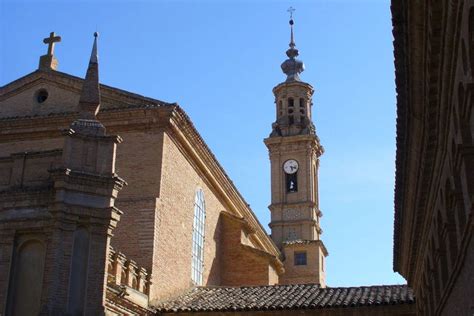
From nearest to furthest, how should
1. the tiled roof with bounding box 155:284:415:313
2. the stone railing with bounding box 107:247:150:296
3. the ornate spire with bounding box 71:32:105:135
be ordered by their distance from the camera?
the ornate spire with bounding box 71:32:105:135, the stone railing with bounding box 107:247:150:296, the tiled roof with bounding box 155:284:415:313

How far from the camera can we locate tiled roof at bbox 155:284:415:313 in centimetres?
1878

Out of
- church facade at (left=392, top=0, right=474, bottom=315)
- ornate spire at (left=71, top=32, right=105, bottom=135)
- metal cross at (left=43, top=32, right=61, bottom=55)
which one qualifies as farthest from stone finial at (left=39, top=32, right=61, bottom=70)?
church facade at (left=392, top=0, right=474, bottom=315)

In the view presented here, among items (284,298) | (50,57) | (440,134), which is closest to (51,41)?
(50,57)

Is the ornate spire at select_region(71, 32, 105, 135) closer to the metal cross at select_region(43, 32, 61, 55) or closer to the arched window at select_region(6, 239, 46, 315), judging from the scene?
the arched window at select_region(6, 239, 46, 315)

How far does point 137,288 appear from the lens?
17.8 m

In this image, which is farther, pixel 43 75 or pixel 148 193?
pixel 43 75

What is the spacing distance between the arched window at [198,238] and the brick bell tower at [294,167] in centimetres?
1876

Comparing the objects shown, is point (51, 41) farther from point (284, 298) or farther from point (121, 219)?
point (284, 298)

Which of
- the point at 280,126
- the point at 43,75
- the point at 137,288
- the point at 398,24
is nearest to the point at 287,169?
the point at 280,126

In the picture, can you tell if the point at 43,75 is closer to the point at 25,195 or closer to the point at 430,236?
the point at 25,195

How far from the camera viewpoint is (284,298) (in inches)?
787

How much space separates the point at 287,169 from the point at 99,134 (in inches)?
1313

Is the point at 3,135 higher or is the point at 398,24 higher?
the point at 3,135

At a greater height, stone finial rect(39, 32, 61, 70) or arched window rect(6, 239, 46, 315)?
stone finial rect(39, 32, 61, 70)
